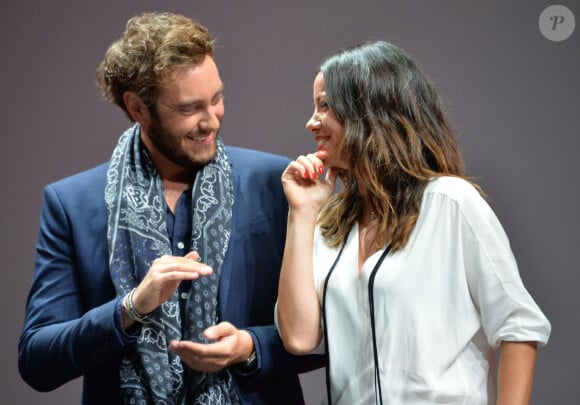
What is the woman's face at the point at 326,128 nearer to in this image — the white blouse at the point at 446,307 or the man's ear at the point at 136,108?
the white blouse at the point at 446,307

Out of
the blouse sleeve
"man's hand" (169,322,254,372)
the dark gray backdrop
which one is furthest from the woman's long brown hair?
the dark gray backdrop

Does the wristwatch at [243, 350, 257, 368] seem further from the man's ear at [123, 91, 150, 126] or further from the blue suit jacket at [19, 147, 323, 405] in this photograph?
the man's ear at [123, 91, 150, 126]

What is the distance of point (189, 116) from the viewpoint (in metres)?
2.13

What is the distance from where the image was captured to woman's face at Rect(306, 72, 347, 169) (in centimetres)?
207

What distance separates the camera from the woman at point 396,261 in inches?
73.2

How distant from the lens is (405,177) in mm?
2008

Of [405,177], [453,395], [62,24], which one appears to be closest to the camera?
[453,395]

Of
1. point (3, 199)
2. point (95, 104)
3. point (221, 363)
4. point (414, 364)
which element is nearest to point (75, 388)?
point (3, 199)

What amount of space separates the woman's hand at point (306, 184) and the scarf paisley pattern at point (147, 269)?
0.56ft

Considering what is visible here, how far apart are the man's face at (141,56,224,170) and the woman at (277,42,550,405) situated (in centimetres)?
23

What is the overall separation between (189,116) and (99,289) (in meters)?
0.49

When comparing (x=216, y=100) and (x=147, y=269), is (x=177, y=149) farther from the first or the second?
(x=147, y=269)

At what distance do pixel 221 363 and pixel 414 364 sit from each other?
1.42ft

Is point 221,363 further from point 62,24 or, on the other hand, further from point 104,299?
point 62,24
